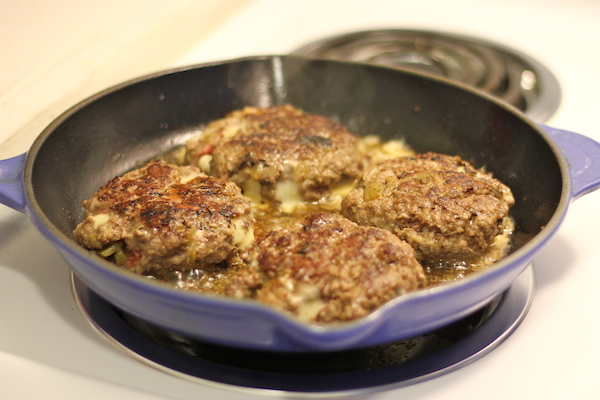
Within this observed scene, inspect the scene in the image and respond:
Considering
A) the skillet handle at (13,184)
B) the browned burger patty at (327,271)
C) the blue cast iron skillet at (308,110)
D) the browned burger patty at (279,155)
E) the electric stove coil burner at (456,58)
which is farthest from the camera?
the electric stove coil burner at (456,58)

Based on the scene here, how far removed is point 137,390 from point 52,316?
38 centimetres

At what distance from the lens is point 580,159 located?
62.1 inches

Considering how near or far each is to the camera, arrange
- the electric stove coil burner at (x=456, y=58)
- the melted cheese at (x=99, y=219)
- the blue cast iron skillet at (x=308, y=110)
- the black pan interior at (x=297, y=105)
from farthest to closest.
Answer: the electric stove coil burner at (x=456, y=58), the black pan interior at (x=297, y=105), the melted cheese at (x=99, y=219), the blue cast iron skillet at (x=308, y=110)

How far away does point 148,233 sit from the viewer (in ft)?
4.92

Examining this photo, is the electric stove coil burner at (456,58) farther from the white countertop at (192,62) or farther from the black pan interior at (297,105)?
the black pan interior at (297,105)

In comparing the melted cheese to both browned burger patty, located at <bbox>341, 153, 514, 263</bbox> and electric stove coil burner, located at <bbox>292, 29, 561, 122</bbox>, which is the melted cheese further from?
electric stove coil burner, located at <bbox>292, 29, 561, 122</bbox>

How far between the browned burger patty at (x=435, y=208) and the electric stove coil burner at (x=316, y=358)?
0.64 feet

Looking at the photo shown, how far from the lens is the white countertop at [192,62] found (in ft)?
4.15

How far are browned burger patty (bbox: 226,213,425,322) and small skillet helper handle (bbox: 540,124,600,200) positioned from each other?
488 mm

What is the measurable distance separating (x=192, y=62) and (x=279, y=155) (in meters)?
0.98

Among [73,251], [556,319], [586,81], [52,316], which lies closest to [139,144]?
[52,316]

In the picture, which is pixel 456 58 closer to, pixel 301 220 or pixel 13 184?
pixel 301 220

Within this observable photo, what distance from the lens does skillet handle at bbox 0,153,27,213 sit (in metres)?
1.42

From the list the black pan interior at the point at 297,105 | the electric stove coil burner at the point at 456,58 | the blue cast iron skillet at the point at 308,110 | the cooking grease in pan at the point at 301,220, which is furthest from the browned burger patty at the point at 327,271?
the electric stove coil burner at the point at 456,58
